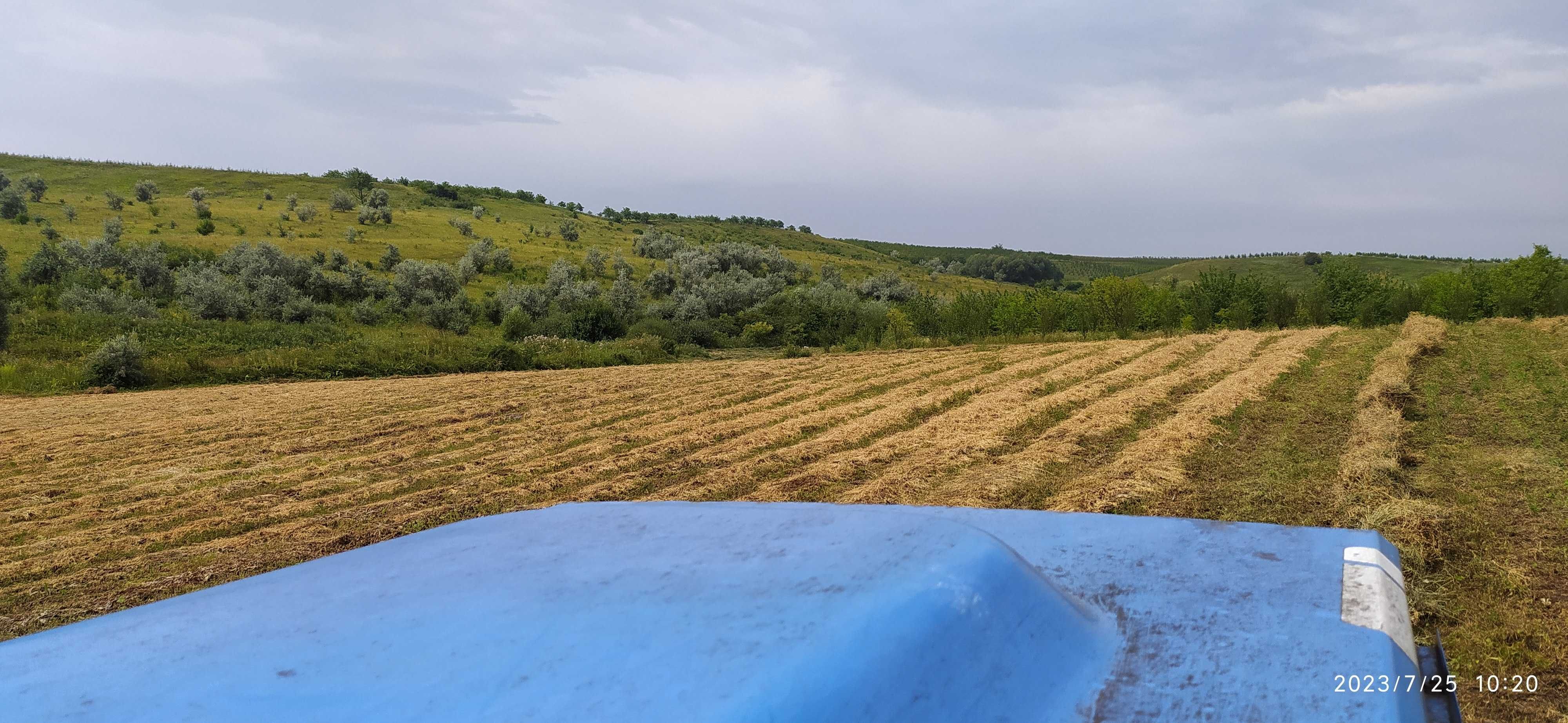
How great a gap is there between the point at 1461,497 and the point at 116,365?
27233 millimetres

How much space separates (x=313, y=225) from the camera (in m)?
58.0

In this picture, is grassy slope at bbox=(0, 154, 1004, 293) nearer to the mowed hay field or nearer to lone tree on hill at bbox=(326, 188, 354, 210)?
lone tree on hill at bbox=(326, 188, 354, 210)

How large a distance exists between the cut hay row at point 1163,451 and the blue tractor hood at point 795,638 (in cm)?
534

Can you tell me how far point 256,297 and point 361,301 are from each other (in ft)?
18.4

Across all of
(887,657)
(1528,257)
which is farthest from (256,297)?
(1528,257)

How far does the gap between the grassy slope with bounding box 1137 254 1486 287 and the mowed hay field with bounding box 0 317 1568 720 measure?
79.4 metres

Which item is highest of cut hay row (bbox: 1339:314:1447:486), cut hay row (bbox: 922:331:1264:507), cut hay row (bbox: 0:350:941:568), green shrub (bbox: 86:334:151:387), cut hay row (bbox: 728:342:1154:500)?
cut hay row (bbox: 1339:314:1447:486)

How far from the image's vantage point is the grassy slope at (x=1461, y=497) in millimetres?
4371

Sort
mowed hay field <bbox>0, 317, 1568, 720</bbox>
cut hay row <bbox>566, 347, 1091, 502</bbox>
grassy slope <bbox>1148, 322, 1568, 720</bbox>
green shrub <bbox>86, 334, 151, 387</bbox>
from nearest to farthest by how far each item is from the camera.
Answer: grassy slope <bbox>1148, 322, 1568, 720</bbox>
mowed hay field <bbox>0, 317, 1568, 720</bbox>
cut hay row <bbox>566, 347, 1091, 502</bbox>
green shrub <bbox>86, 334, 151, 387</bbox>

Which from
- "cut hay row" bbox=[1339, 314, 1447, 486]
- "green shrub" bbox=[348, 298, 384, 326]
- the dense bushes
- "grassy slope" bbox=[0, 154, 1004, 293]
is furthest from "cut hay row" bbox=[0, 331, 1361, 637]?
"grassy slope" bbox=[0, 154, 1004, 293]

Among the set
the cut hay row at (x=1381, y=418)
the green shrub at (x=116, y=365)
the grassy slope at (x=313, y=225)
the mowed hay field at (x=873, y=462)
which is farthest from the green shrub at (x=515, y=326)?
the cut hay row at (x=1381, y=418)

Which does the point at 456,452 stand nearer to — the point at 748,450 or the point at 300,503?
the point at 300,503

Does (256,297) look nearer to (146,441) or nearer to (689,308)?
(689,308)

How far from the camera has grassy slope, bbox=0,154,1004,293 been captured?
50.8 meters
